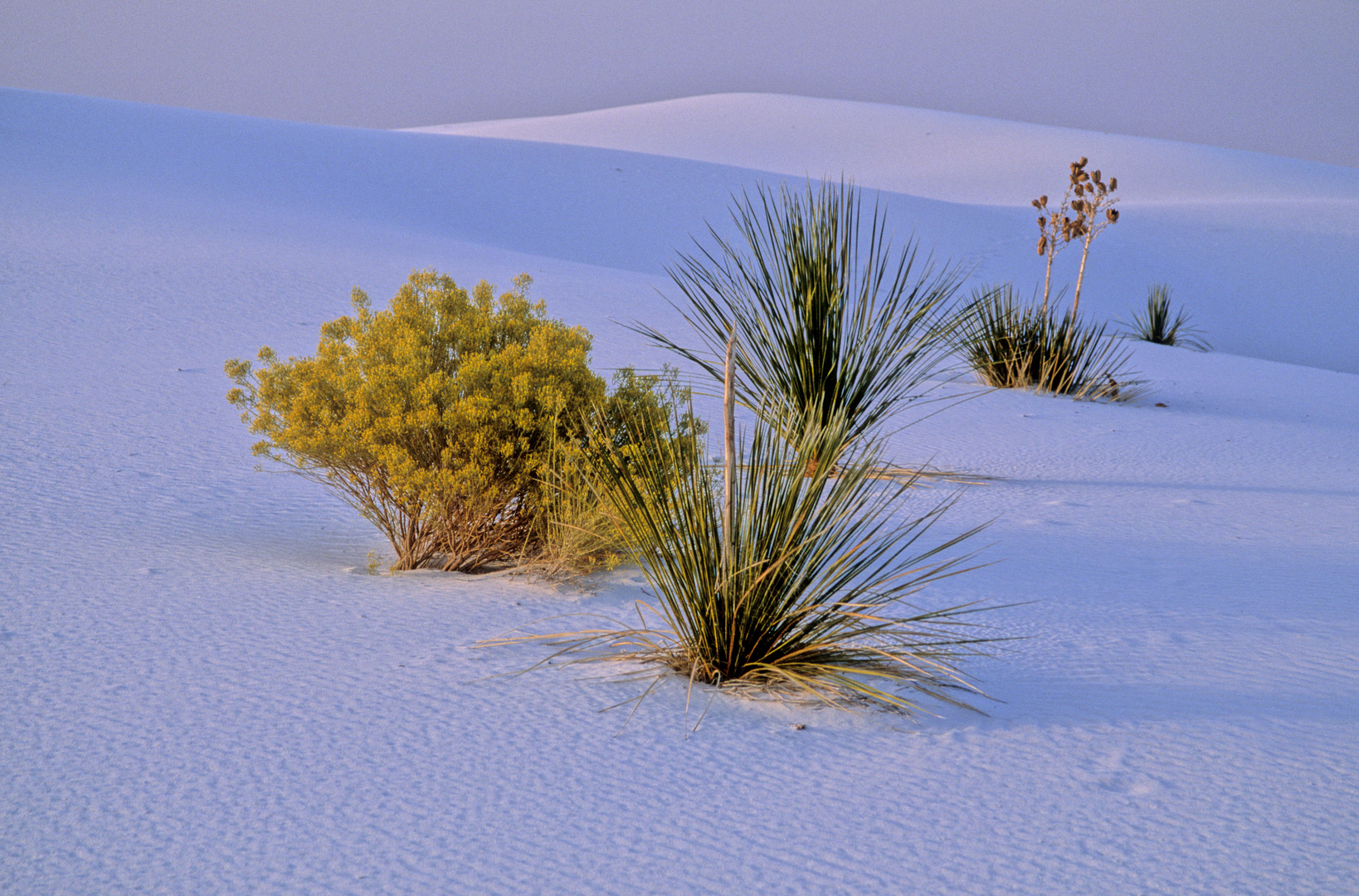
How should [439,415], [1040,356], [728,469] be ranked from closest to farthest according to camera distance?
[728,469] < [439,415] < [1040,356]

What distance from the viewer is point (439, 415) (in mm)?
2857

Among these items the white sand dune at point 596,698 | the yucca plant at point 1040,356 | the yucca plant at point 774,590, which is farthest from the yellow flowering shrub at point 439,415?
the yucca plant at point 1040,356

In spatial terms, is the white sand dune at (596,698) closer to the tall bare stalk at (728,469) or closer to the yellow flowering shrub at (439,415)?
the yellow flowering shrub at (439,415)

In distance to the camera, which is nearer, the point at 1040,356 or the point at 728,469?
the point at 728,469

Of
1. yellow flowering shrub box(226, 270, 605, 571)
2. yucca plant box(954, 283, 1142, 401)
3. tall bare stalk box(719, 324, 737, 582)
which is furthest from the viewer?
yucca plant box(954, 283, 1142, 401)

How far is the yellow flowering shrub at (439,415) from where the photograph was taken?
285 centimetres

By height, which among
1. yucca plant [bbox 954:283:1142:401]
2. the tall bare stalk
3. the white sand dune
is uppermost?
yucca plant [bbox 954:283:1142:401]

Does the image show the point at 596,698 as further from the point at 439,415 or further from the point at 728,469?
the point at 439,415

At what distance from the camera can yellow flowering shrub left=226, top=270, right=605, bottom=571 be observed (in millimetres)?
2846

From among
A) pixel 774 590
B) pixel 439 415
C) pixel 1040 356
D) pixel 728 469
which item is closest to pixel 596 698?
pixel 774 590

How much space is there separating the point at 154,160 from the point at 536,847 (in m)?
15.4

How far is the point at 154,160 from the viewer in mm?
14141

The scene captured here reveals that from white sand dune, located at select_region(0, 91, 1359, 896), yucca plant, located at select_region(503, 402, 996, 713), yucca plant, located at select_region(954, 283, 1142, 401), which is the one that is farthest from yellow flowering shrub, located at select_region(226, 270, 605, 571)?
yucca plant, located at select_region(954, 283, 1142, 401)

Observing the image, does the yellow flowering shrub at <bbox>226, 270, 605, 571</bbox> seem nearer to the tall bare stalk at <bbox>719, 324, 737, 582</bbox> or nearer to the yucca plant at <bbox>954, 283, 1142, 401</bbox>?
the tall bare stalk at <bbox>719, 324, 737, 582</bbox>
